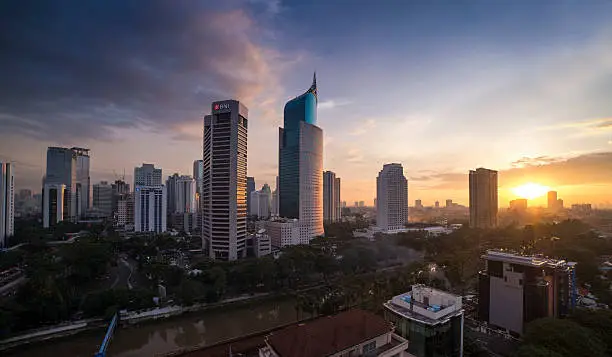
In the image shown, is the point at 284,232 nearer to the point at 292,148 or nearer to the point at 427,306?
the point at 292,148

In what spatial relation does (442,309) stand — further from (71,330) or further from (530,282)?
(71,330)

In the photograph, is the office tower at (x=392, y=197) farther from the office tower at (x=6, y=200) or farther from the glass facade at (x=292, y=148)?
the office tower at (x=6, y=200)

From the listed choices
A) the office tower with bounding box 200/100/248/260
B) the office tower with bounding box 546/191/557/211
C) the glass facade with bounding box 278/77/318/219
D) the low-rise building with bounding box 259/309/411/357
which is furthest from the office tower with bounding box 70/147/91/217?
the office tower with bounding box 546/191/557/211

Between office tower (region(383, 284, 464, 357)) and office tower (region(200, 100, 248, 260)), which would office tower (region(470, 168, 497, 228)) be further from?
office tower (region(383, 284, 464, 357))

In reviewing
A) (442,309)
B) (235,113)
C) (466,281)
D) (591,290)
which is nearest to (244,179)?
(235,113)

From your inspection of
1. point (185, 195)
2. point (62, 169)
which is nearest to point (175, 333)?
point (185, 195)

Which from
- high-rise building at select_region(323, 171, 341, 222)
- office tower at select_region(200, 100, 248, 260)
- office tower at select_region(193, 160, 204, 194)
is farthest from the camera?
office tower at select_region(193, 160, 204, 194)
